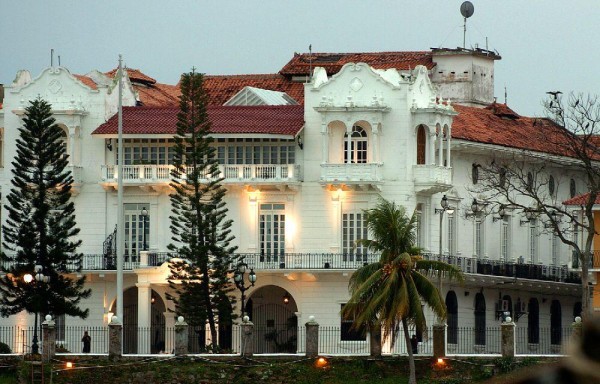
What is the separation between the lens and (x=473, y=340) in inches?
2298

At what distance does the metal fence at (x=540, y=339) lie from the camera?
60750 millimetres

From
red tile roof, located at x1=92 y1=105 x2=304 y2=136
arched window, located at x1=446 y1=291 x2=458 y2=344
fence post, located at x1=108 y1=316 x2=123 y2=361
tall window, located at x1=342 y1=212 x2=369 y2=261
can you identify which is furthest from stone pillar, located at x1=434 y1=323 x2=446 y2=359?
red tile roof, located at x1=92 y1=105 x2=304 y2=136

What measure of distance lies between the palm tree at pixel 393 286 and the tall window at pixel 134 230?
1397 centimetres

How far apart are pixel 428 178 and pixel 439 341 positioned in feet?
37.2

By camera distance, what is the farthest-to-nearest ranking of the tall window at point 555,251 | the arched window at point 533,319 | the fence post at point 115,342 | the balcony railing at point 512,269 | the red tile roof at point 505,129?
1. the tall window at point 555,251
2. the arched window at point 533,319
3. the red tile roof at point 505,129
4. the balcony railing at point 512,269
5. the fence post at point 115,342

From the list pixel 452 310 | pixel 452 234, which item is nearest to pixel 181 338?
pixel 452 310

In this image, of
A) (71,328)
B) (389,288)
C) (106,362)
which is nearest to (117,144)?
(71,328)

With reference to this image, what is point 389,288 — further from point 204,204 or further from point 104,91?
point 104,91

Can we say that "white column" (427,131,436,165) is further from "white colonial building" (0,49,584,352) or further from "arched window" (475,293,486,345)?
"arched window" (475,293,486,345)

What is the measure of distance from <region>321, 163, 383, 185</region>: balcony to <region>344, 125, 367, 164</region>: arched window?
0.90 m

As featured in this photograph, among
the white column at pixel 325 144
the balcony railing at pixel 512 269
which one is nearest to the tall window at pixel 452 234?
the balcony railing at pixel 512 269

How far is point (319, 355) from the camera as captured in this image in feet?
156

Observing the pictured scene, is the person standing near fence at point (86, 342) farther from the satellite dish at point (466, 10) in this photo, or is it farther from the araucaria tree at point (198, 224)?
the satellite dish at point (466, 10)

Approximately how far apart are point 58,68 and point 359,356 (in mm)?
18136
